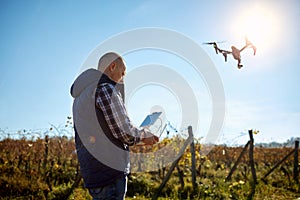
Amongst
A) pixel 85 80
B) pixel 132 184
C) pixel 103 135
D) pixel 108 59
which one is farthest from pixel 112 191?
pixel 132 184

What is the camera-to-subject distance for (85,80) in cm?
196

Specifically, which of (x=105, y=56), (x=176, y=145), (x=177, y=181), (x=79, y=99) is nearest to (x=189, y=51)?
(x=105, y=56)

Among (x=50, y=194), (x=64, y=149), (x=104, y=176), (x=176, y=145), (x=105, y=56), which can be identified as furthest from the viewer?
(x=64, y=149)

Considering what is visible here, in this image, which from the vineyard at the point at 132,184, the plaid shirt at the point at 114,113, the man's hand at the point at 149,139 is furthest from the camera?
the vineyard at the point at 132,184

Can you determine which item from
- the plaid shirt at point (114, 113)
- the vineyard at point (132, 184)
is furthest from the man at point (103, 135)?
the vineyard at point (132, 184)

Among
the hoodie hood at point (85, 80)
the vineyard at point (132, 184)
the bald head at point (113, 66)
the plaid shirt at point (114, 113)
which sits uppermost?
the bald head at point (113, 66)

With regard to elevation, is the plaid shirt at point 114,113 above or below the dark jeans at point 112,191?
above

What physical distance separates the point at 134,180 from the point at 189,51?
3.71m

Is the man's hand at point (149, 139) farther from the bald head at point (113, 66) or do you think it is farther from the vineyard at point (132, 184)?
the vineyard at point (132, 184)

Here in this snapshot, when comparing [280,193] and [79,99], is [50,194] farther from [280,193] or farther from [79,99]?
[280,193]

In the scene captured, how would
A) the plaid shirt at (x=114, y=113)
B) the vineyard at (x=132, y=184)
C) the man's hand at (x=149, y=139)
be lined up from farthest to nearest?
the vineyard at (x=132, y=184) < the man's hand at (x=149, y=139) < the plaid shirt at (x=114, y=113)

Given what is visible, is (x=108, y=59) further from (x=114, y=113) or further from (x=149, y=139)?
(x=149, y=139)

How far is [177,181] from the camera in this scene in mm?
6711

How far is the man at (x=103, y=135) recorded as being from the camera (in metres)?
1.85
